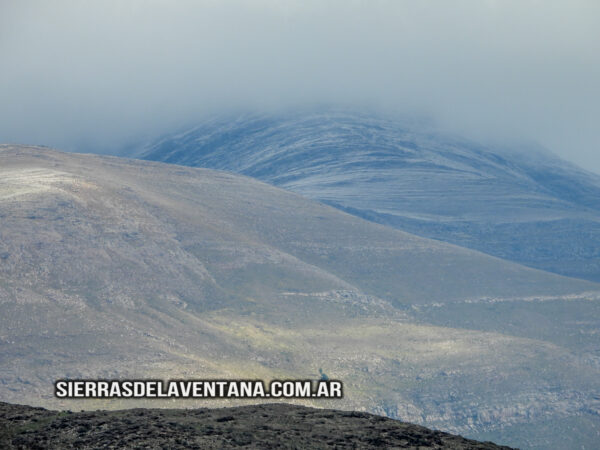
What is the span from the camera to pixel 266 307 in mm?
122188

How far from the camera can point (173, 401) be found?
81625 millimetres

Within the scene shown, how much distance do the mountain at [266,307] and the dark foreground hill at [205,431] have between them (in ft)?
153

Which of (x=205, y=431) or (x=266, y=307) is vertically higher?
(x=205, y=431)

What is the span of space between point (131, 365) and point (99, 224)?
132 feet

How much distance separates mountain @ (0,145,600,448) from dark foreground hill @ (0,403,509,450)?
46.7 metres

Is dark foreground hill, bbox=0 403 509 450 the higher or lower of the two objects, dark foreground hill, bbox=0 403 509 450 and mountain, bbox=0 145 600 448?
the higher

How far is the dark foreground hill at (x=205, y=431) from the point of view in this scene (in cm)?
3047

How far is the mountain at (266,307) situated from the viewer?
96125 millimetres

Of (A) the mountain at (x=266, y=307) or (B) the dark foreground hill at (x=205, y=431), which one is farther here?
(A) the mountain at (x=266, y=307)

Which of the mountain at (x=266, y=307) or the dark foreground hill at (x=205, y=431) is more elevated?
the dark foreground hill at (x=205, y=431)

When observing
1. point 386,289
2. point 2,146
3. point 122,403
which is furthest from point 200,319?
point 2,146

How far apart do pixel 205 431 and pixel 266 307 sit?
90049 mm

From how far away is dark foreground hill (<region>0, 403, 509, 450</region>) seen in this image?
30469 mm

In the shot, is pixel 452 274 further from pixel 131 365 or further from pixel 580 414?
pixel 131 365
